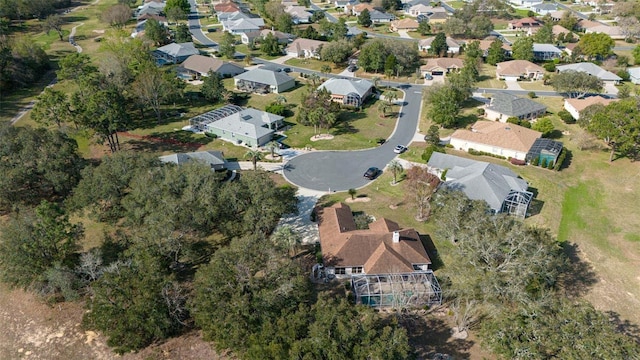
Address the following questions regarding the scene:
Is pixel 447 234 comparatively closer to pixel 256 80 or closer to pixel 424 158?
pixel 424 158

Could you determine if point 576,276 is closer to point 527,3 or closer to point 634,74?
point 634,74

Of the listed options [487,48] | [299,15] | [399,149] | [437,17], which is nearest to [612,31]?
[487,48]

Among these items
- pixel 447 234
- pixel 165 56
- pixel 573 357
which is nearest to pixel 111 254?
pixel 447 234

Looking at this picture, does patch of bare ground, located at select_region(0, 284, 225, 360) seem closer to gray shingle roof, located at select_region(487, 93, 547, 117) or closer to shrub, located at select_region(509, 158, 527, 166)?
shrub, located at select_region(509, 158, 527, 166)

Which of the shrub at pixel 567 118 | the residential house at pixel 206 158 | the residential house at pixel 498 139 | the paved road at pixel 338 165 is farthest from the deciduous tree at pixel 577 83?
the residential house at pixel 206 158

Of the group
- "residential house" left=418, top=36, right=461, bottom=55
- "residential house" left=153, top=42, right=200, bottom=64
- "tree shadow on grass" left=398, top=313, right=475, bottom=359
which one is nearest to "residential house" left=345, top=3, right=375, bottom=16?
"residential house" left=418, top=36, right=461, bottom=55

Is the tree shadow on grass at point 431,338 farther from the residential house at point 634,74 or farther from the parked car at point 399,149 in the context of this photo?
the residential house at point 634,74
